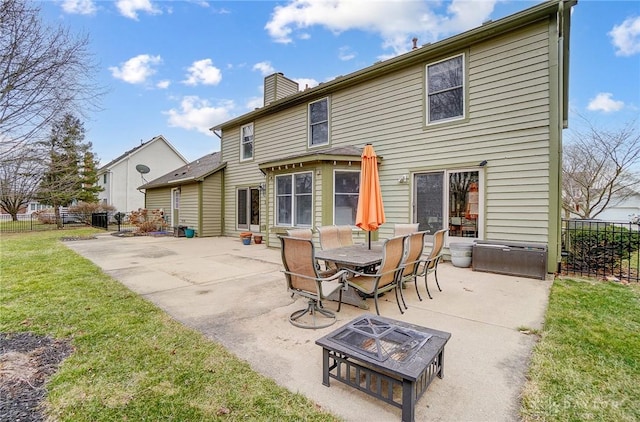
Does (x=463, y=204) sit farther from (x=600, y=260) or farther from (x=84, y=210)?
(x=84, y=210)

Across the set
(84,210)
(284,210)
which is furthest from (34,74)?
(84,210)

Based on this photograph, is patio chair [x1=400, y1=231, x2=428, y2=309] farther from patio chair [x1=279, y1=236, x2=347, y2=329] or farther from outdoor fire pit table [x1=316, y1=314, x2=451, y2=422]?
outdoor fire pit table [x1=316, y1=314, x2=451, y2=422]

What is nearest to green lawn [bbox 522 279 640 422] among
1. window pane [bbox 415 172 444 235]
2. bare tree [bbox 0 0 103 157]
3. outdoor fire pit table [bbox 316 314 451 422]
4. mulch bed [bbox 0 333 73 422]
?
outdoor fire pit table [bbox 316 314 451 422]

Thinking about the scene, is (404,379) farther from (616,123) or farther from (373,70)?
(616,123)

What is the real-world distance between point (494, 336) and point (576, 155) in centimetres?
1653

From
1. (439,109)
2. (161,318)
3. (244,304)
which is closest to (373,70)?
(439,109)

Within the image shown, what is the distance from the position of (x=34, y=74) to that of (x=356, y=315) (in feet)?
15.9

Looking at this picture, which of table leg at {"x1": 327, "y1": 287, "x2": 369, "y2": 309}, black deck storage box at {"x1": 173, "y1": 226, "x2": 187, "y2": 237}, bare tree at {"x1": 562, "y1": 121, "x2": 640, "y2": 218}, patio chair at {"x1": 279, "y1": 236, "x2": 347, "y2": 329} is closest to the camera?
patio chair at {"x1": 279, "y1": 236, "x2": 347, "y2": 329}

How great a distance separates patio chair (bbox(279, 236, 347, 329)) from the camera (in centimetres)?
344

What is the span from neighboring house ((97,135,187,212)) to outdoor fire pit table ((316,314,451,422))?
27167mm

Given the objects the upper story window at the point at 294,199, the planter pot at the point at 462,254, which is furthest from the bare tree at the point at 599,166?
the upper story window at the point at 294,199

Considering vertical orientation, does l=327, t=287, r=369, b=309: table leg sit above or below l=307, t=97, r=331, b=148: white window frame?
below

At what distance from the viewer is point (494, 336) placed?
Result: 3.27 meters

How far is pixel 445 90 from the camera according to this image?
756 centimetres
